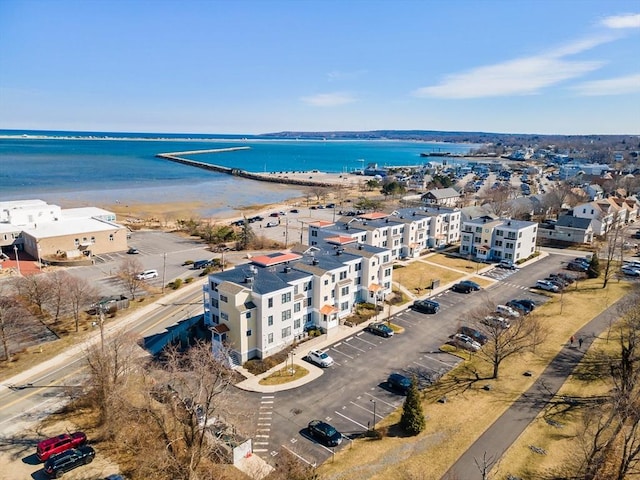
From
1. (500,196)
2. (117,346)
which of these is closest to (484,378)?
(117,346)

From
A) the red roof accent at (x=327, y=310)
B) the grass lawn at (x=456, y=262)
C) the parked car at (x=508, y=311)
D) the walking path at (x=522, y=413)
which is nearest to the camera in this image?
the walking path at (x=522, y=413)

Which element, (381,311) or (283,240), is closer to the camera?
(381,311)

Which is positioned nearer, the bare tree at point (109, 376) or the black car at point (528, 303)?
the bare tree at point (109, 376)

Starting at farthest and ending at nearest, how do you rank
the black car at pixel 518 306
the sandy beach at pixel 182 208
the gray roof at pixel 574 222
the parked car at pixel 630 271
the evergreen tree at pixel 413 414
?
the sandy beach at pixel 182 208 < the gray roof at pixel 574 222 < the parked car at pixel 630 271 < the black car at pixel 518 306 < the evergreen tree at pixel 413 414

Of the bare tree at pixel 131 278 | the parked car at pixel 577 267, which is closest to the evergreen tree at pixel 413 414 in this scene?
the bare tree at pixel 131 278

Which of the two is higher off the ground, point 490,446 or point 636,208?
point 636,208

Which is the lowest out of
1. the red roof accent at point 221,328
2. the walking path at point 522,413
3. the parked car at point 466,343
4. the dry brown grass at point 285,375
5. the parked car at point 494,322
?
the dry brown grass at point 285,375

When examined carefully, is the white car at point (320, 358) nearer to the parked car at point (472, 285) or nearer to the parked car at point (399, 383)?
the parked car at point (399, 383)

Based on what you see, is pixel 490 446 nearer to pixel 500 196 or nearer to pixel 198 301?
pixel 198 301
